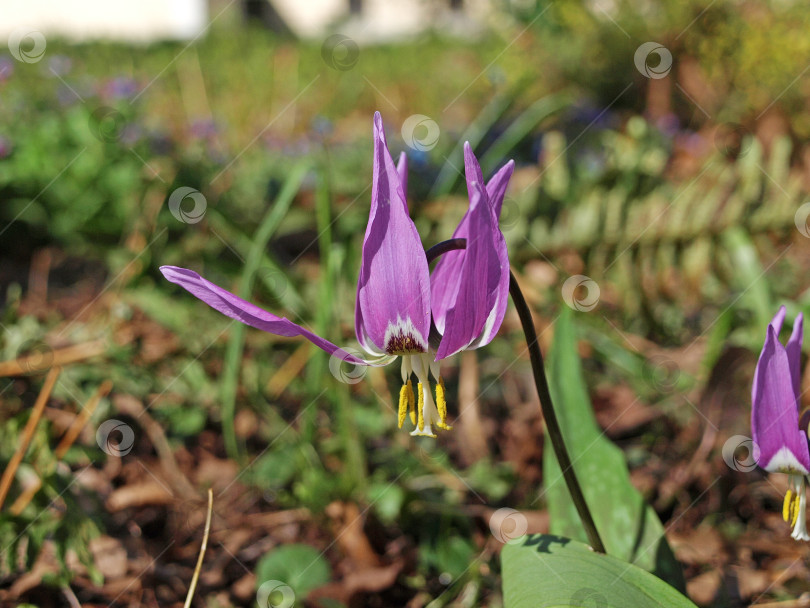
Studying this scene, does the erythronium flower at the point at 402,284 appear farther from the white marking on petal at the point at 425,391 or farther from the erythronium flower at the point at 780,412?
the erythronium flower at the point at 780,412

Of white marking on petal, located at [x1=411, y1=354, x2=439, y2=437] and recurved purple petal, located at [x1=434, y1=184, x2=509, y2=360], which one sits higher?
recurved purple petal, located at [x1=434, y1=184, x2=509, y2=360]

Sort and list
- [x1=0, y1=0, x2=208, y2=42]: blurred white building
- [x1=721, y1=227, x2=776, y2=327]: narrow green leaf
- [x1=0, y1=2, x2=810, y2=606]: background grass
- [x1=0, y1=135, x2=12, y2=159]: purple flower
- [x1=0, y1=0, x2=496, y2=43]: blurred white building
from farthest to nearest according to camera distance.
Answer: [x1=0, y1=0, x2=208, y2=42]: blurred white building < [x1=0, y1=0, x2=496, y2=43]: blurred white building < [x1=0, y1=135, x2=12, y2=159]: purple flower < [x1=721, y1=227, x2=776, y2=327]: narrow green leaf < [x1=0, y1=2, x2=810, y2=606]: background grass

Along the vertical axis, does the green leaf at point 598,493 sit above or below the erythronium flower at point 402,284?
below

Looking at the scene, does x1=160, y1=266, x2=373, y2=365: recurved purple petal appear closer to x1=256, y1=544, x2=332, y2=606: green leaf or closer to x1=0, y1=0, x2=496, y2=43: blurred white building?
x1=256, y1=544, x2=332, y2=606: green leaf

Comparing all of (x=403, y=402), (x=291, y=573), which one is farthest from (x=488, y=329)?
(x=291, y=573)

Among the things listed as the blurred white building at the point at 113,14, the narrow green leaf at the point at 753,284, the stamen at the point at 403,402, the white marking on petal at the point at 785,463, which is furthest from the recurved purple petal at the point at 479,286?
the blurred white building at the point at 113,14

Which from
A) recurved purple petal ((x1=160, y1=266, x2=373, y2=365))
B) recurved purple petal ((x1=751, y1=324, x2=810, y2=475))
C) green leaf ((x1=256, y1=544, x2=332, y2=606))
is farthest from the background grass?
recurved purple petal ((x1=160, y1=266, x2=373, y2=365))

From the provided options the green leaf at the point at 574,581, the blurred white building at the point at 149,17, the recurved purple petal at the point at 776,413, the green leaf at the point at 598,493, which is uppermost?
the blurred white building at the point at 149,17

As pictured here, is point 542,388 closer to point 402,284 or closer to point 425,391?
point 425,391
